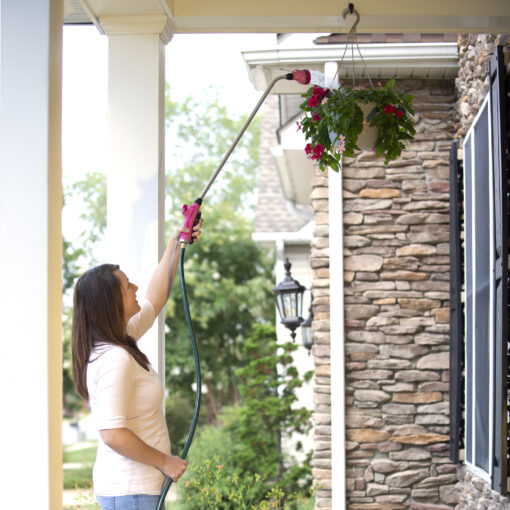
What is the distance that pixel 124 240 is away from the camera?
2846 mm

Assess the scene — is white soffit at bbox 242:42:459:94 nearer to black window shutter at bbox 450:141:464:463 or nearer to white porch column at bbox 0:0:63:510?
black window shutter at bbox 450:141:464:463

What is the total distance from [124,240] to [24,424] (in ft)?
3.71

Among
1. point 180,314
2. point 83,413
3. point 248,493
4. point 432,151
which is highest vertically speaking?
point 432,151

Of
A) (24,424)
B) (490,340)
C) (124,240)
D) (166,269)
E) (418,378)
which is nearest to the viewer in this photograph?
(24,424)

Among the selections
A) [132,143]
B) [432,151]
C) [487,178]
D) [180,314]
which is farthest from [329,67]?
[180,314]

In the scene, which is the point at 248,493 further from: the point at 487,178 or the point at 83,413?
the point at 83,413

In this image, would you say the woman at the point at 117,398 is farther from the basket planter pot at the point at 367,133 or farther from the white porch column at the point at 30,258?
the basket planter pot at the point at 367,133

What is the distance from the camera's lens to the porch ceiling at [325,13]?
2.90 meters

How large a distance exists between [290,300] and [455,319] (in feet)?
6.39

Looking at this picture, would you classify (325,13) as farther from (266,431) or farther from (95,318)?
(266,431)

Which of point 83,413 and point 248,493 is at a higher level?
point 248,493

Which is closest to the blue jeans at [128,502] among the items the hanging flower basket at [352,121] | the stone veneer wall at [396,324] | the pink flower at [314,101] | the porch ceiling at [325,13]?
the hanging flower basket at [352,121]

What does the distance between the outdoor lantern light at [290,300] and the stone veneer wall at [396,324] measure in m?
1.26

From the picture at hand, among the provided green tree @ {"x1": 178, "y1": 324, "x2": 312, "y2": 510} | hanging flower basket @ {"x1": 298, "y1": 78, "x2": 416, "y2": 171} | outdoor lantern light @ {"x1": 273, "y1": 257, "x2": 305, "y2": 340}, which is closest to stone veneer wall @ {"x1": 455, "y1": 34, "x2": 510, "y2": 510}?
hanging flower basket @ {"x1": 298, "y1": 78, "x2": 416, "y2": 171}
